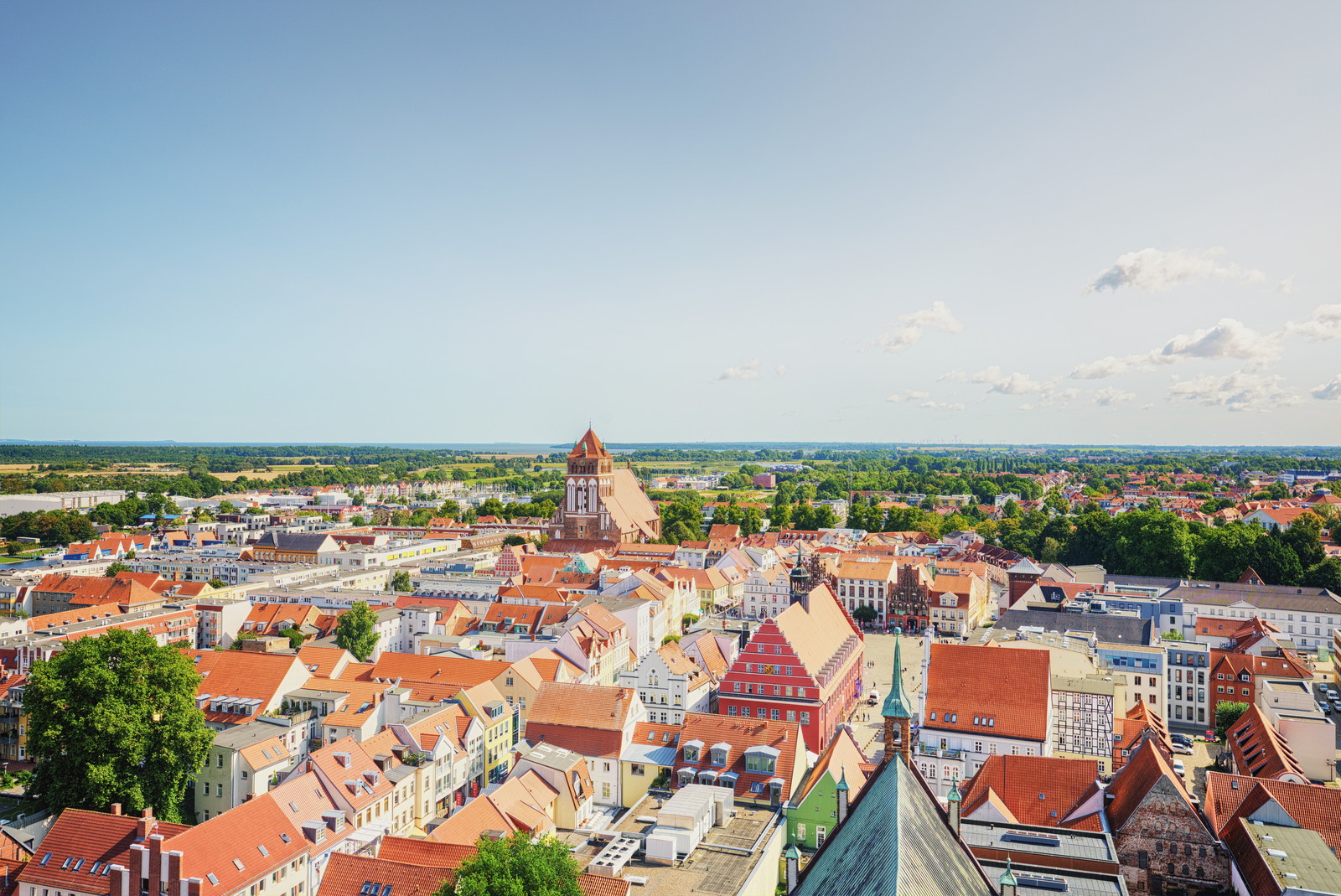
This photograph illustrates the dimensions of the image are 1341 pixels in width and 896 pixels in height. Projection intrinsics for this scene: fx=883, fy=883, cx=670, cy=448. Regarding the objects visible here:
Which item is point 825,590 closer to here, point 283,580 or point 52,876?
point 52,876

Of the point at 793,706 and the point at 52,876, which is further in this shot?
the point at 793,706

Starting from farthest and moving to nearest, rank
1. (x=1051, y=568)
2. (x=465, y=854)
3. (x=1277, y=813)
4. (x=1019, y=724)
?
(x=1051, y=568), (x=1019, y=724), (x=1277, y=813), (x=465, y=854)

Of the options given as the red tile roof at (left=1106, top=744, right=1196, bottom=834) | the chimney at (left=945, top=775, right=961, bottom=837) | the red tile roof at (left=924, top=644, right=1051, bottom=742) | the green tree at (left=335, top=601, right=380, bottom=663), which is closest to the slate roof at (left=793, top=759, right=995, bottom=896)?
A: the chimney at (left=945, top=775, right=961, bottom=837)

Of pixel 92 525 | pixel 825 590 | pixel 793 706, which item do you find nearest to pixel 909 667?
pixel 825 590

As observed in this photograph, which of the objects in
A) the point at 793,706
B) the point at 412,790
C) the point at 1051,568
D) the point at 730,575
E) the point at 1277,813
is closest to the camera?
the point at 1277,813

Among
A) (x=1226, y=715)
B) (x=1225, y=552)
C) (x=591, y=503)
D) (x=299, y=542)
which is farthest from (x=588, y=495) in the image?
(x=1226, y=715)

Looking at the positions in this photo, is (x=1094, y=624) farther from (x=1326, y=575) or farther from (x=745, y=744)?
(x=1326, y=575)
